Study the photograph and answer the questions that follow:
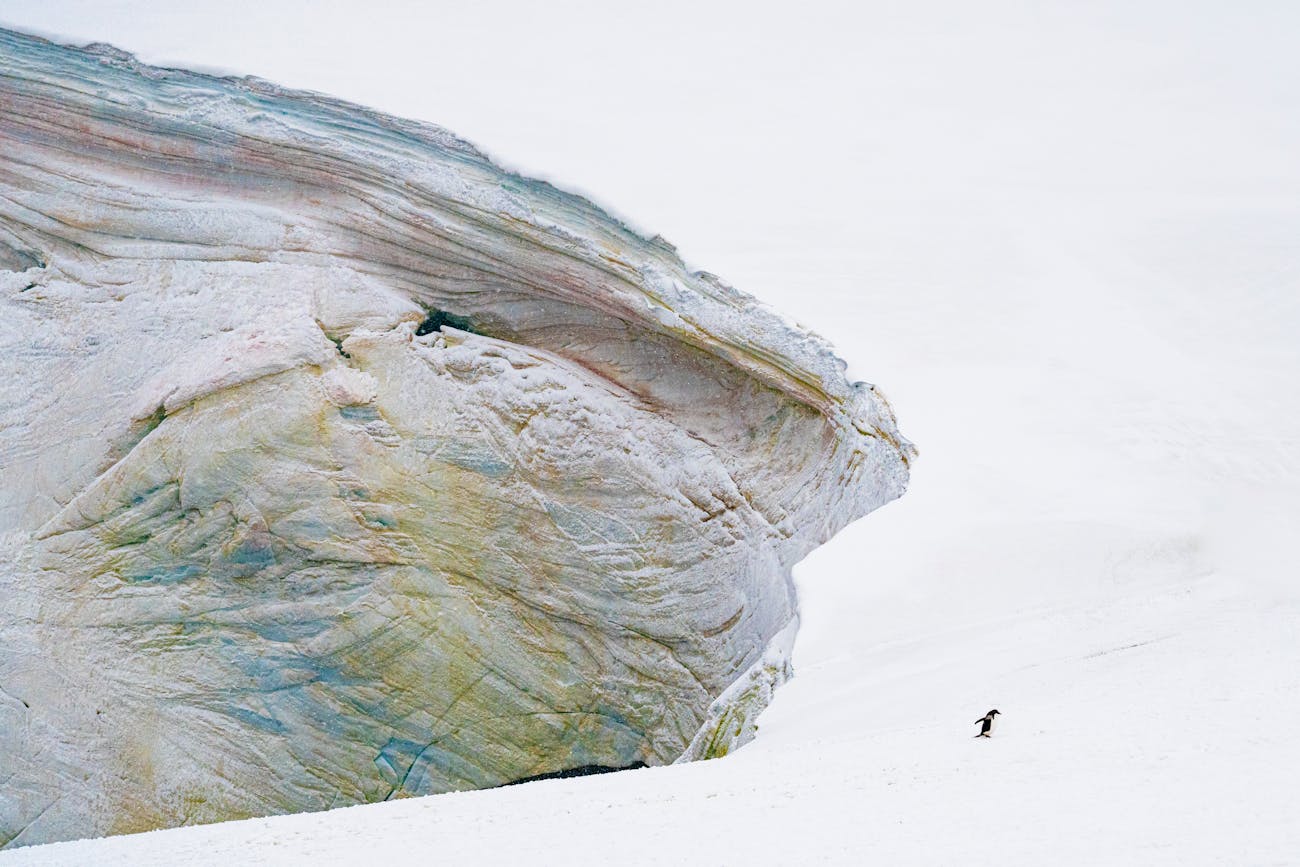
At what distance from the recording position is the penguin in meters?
4.79

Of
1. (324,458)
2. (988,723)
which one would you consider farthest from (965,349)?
(324,458)

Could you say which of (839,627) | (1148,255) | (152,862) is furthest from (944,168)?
(152,862)

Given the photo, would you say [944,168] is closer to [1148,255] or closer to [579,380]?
[1148,255]

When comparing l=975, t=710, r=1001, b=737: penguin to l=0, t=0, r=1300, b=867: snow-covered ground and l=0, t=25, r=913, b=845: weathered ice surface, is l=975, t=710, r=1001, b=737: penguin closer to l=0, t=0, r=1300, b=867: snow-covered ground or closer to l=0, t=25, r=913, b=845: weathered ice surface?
l=0, t=0, r=1300, b=867: snow-covered ground

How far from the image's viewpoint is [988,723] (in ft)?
15.8

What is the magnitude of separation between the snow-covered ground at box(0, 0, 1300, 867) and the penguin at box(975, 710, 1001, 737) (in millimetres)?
83

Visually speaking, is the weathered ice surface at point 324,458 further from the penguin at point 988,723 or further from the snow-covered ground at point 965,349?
the penguin at point 988,723

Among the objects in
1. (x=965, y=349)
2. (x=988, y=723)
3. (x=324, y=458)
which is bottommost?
(x=988, y=723)

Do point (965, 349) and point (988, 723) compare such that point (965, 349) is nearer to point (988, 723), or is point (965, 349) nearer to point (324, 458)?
point (988, 723)

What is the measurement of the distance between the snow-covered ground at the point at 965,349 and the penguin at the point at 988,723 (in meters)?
0.08

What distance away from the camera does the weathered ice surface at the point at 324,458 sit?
26.3 ft

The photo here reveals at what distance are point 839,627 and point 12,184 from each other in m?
7.24

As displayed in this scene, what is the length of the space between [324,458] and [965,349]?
5.02m

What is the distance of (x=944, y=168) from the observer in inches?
350
